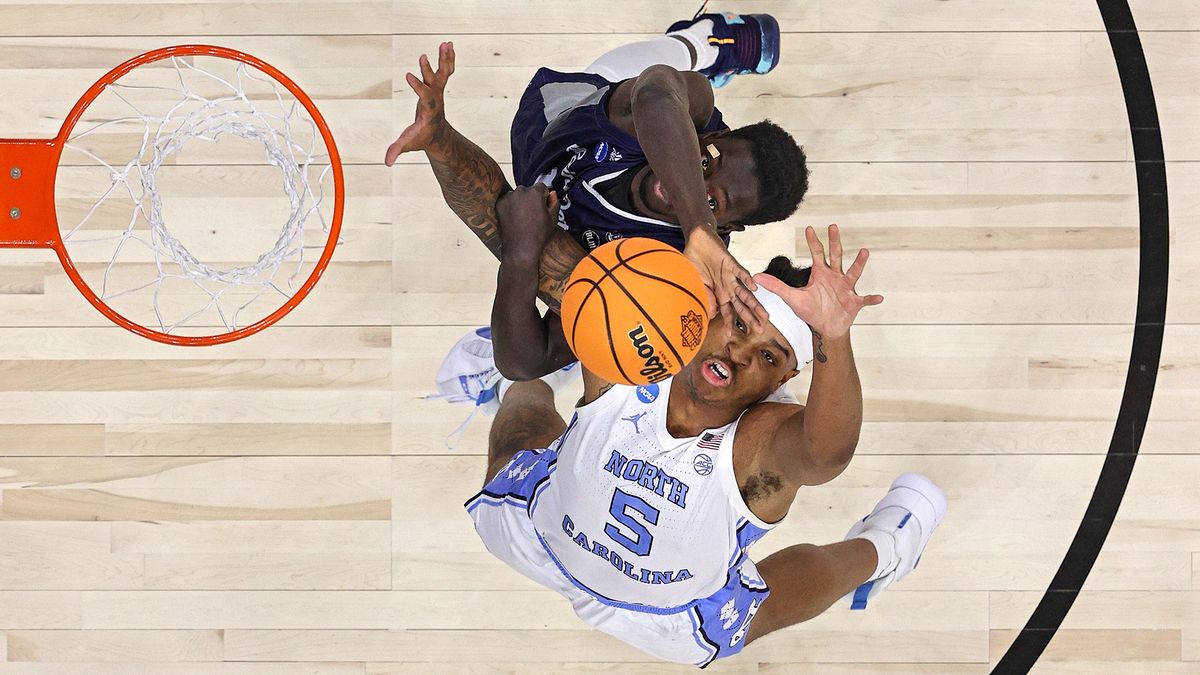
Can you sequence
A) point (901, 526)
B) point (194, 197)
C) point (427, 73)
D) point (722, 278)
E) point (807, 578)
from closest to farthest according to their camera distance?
point (722, 278) → point (427, 73) → point (807, 578) → point (901, 526) → point (194, 197)

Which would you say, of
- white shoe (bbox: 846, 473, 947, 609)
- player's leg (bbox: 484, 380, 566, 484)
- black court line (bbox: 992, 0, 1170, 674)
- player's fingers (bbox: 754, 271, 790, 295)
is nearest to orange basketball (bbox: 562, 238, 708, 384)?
player's fingers (bbox: 754, 271, 790, 295)

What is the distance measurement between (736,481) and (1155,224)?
1.69 meters

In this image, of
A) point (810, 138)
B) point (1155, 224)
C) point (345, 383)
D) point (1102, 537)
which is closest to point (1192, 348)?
point (1155, 224)

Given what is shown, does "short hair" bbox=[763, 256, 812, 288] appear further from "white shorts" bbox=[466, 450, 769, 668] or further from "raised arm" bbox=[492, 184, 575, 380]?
"white shorts" bbox=[466, 450, 769, 668]

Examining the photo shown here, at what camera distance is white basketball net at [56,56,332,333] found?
2619 millimetres

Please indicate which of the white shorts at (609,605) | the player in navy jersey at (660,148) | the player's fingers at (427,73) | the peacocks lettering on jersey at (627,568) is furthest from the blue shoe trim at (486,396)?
the player's fingers at (427,73)

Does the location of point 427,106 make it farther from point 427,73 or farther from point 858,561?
point 858,561

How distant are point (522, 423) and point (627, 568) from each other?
0.60 m

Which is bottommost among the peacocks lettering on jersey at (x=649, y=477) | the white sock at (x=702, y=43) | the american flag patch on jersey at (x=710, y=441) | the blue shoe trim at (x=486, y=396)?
the blue shoe trim at (x=486, y=396)

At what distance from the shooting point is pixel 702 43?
8.29 ft

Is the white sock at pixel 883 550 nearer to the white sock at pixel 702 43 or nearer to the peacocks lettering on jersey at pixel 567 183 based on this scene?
the peacocks lettering on jersey at pixel 567 183

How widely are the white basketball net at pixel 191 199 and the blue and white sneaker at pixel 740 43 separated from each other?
44.8 inches

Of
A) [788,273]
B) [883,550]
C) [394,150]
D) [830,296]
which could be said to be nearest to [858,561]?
[883,550]

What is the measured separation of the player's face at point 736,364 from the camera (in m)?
1.93
